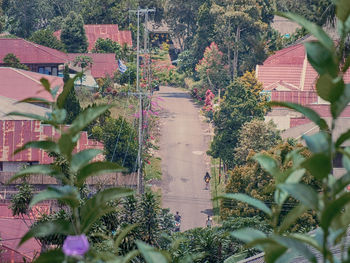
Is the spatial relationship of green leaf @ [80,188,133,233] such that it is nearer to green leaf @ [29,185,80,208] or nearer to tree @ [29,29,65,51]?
green leaf @ [29,185,80,208]

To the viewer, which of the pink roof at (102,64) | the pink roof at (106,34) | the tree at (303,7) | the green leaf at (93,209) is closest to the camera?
the green leaf at (93,209)

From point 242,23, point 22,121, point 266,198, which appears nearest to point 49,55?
point 242,23

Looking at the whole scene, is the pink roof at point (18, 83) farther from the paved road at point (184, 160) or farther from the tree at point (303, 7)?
the tree at point (303, 7)

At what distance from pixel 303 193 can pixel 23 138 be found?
1149 inches

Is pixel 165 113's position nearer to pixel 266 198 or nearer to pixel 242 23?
pixel 242 23

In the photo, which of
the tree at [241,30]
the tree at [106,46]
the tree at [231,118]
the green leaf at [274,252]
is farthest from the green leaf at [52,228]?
the tree at [106,46]

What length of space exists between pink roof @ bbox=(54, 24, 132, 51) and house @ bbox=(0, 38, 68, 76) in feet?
34.4

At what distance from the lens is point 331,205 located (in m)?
2.72

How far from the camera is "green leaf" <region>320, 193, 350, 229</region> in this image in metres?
2.70

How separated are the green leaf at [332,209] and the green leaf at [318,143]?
21 centimetres

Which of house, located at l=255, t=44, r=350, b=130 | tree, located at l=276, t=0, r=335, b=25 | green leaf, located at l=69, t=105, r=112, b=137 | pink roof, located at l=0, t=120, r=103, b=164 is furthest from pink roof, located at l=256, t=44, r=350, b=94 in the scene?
green leaf, located at l=69, t=105, r=112, b=137

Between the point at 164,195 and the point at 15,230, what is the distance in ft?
41.4

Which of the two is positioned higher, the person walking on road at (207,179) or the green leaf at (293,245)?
the green leaf at (293,245)

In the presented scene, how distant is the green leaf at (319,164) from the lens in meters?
2.72
